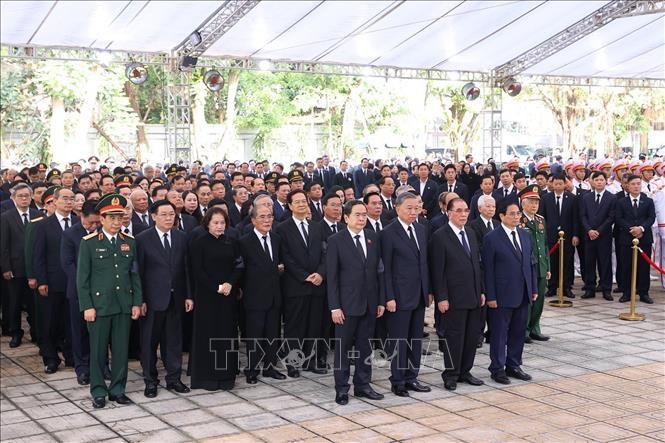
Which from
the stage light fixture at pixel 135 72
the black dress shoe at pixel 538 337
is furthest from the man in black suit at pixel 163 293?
the stage light fixture at pixel 135 72

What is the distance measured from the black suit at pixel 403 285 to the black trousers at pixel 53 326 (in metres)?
3.09

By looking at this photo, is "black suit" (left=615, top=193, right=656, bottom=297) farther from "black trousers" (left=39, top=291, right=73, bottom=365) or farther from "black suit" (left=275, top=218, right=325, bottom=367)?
"black trousers" (left=39, top=291, right=73, bottom=365)

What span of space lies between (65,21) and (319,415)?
11.9 m

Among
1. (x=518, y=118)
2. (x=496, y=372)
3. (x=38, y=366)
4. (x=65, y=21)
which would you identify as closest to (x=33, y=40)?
(x=65, y=21)

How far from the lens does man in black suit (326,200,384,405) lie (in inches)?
259

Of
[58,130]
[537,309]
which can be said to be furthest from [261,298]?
[58,130]

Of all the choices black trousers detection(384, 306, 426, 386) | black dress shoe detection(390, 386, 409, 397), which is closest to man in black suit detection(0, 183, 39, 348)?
black trousers detection(384, 306, 426, 386)

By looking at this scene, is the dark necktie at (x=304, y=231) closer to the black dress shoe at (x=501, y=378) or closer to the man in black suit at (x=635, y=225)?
the black dress shoe at (x=501, y=378)

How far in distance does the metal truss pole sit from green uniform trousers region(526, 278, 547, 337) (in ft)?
37.7

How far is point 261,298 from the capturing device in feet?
23.9

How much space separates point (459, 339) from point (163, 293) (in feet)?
7.99

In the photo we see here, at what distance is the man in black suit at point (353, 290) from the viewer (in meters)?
6.59

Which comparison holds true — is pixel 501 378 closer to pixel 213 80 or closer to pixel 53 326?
pixel 53 326

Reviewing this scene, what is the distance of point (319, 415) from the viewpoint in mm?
6285
